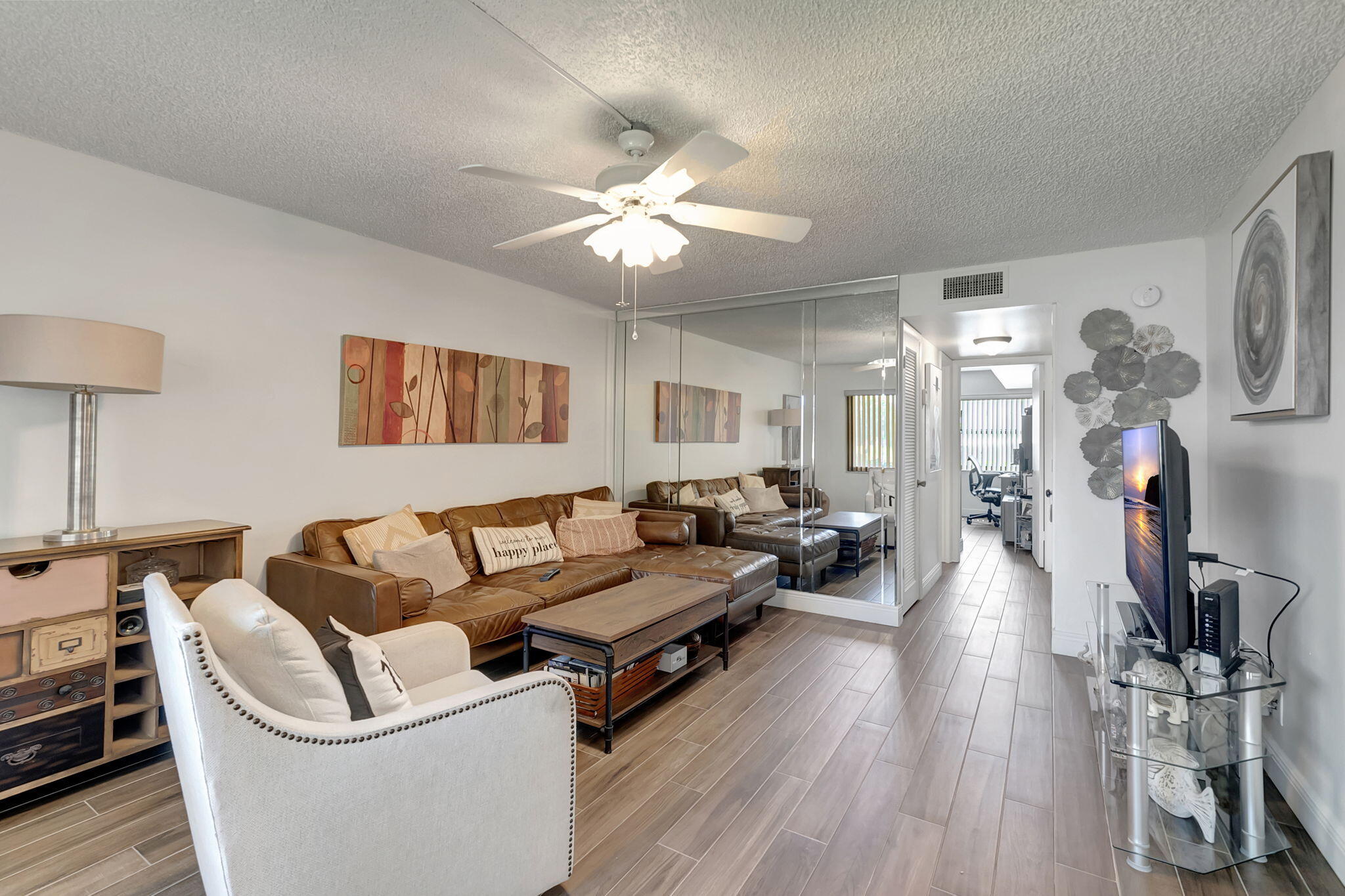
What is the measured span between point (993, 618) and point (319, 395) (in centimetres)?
472

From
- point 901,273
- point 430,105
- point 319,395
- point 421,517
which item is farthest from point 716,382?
point 430,105

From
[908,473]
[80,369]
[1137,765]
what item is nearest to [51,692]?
[80,369]

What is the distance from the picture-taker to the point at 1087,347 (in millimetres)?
3678

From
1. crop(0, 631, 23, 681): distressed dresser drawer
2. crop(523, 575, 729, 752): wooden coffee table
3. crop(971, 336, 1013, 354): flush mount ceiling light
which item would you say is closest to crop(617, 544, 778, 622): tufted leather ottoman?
crop(523, 575, 729, 752): wooden coffee table

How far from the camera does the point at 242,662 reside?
1.43 meters

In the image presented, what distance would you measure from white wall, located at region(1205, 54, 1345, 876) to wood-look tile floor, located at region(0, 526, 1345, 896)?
0.20m

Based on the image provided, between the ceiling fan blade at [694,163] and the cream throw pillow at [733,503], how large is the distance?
3.31m

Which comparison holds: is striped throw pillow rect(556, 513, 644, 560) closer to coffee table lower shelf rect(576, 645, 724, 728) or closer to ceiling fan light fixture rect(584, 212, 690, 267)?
coffee table lower shelf rect(576, 645, 724, 728)

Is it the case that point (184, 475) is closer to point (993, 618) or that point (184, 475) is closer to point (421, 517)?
point (421, 517)

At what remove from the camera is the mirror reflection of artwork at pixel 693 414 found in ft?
16.9

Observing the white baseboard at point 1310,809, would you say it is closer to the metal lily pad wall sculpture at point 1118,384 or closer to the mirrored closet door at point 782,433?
the metal lily pad wall sculpture at point 1118,384

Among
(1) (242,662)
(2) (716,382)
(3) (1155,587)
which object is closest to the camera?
(1) (242,662)

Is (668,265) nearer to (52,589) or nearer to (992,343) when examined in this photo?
(52,589)

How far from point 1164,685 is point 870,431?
2.69 meters
